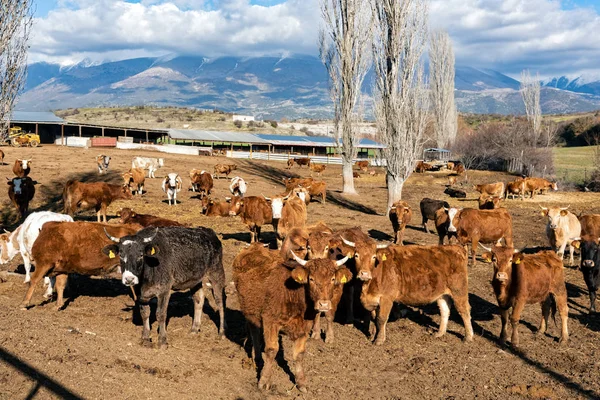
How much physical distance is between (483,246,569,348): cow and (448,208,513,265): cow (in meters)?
5.67

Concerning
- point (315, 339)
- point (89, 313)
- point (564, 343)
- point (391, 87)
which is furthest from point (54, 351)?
point (391, 87)

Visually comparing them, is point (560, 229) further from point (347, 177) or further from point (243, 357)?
point (347, 177)

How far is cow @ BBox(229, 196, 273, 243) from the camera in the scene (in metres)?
16.4

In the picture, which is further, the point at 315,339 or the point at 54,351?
the point at 315,339

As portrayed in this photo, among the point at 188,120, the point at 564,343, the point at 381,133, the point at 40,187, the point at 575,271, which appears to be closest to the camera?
the point at 564,343

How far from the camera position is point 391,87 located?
87.2 ft

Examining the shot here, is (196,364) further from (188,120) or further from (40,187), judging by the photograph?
(188,120)

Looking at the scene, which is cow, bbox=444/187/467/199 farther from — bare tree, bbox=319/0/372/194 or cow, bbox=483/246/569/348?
cow, bbox=483/246/569/348

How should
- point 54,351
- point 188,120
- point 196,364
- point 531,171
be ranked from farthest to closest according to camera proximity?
point 188,120 → point 531,171 → point 196,364 → point 54,351

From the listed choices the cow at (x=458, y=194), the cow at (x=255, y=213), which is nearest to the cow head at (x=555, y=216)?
the cow at (x=255, y=213)

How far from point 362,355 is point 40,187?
2161cm

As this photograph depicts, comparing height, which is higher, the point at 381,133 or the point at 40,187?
the point at 381,133

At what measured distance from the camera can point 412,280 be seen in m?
8.88

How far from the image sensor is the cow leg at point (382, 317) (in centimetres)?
870
